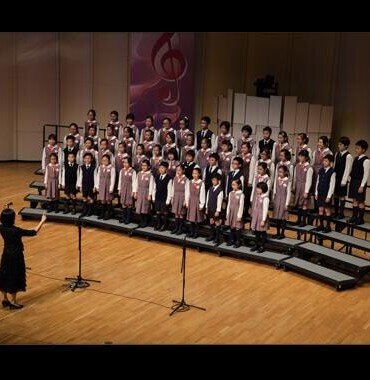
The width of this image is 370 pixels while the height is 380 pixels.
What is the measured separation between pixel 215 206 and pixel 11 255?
2.76 metres

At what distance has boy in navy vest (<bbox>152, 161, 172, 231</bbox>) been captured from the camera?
834cm

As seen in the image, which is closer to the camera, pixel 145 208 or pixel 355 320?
pixel 355 320

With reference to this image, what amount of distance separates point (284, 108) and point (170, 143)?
205 centimetres

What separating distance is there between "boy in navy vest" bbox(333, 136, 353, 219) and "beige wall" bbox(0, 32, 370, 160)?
2.14 meters

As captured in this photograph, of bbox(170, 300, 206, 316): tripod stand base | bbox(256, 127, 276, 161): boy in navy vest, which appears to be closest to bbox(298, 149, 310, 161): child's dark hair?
bbox(256, 127, 276, 161): boy in navy vest

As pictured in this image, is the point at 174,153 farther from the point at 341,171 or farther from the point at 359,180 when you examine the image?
the point at 359,180

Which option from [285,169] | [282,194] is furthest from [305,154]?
[282,194]

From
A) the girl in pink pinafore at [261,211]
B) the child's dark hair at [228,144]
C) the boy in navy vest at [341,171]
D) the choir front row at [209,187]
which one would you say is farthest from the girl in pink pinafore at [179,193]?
the boy in navy vest at [341,171]

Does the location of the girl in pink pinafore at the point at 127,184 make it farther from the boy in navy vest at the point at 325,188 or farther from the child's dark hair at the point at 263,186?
the boy in navy vest at the point at 325,188

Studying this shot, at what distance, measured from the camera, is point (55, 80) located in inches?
512
